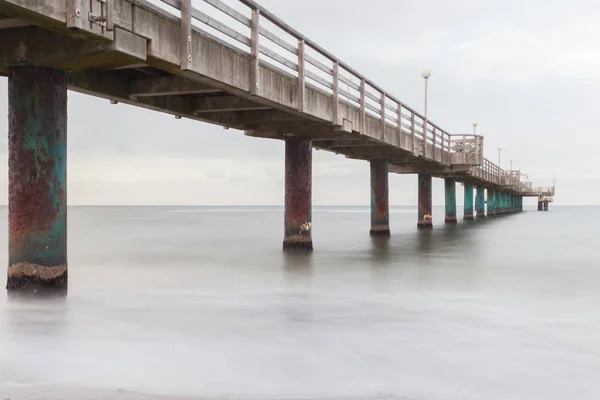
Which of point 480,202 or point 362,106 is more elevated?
point 362,106

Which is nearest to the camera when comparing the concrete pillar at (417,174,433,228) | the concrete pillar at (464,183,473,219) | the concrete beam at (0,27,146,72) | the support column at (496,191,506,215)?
the concrete beam at (0,27,146,72)

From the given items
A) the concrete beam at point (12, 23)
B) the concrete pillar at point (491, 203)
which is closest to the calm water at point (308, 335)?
the concrete beam at point (12, 23)

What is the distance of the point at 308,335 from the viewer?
357 inches

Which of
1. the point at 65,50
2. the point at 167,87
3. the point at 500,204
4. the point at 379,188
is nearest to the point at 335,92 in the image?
the point at 167,87

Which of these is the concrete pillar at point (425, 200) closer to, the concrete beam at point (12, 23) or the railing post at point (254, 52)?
the railing post at point (254, 52)

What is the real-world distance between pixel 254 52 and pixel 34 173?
4.89m

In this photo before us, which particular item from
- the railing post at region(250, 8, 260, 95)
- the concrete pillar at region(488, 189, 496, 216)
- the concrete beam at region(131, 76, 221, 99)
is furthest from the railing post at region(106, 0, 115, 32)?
the concrete pillar at region(488, 189, 496, 216)

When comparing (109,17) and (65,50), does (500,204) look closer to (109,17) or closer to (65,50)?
(65,50)

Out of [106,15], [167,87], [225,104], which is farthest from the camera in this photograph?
[225,104]

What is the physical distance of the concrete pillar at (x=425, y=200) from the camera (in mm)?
39606

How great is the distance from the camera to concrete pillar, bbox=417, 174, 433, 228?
39606 millimetres

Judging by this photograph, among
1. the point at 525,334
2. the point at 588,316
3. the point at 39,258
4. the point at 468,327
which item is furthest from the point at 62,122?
the point at 588,316

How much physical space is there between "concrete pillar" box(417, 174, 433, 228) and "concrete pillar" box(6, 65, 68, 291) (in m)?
30.9

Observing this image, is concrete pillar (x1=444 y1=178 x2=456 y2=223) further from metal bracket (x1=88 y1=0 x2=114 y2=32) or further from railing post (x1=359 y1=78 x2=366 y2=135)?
metal bracket (x1=88 y1=0 x2=114 y2=32)
